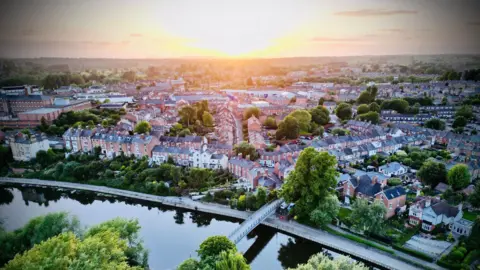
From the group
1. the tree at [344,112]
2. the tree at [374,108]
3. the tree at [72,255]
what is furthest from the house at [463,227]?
the tree at [374,108]

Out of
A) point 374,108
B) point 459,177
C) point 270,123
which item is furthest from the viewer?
point 374,108

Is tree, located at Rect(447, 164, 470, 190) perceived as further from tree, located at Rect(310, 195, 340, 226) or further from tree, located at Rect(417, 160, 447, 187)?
tree, located at Rect(310, 195, 340, 226)

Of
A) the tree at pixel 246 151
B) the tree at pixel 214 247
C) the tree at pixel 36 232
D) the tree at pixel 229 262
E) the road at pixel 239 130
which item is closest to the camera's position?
the tree at pixel 229 262

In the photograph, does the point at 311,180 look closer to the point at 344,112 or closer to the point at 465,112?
the point at 344,112

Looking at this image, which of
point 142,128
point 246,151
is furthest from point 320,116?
point 142,128

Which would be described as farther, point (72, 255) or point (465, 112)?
point (465, 112)

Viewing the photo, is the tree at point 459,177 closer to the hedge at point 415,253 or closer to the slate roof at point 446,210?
the slate roof at point 446,210
